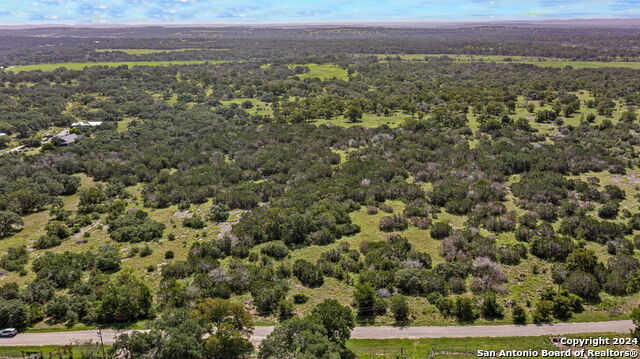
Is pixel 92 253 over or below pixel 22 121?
below

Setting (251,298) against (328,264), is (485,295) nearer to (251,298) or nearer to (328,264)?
(328,264)

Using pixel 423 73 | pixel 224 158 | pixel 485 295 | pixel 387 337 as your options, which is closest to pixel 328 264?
pixel 387 337

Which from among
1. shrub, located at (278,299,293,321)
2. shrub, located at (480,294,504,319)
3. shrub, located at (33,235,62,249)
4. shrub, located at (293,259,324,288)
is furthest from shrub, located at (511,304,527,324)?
shrub, located at (33,235,62,249)

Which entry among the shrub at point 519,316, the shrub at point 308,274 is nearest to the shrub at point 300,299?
the shrub at point 308,274

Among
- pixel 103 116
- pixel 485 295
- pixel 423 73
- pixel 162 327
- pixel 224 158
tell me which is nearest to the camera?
pixel 162 327

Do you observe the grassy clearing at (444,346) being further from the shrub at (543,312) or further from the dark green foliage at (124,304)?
the dark green foliage at (124,304)

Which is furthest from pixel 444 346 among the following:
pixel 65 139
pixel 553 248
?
pixel 65 139

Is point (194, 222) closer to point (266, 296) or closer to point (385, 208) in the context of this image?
point (266, 296)
